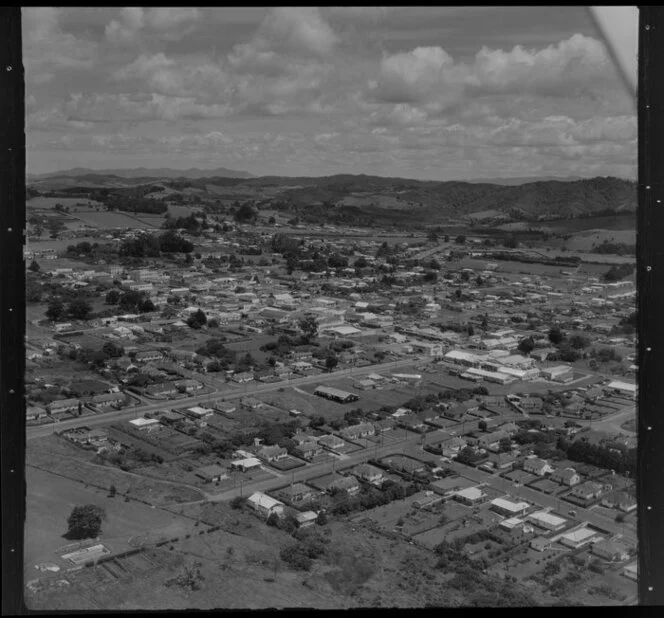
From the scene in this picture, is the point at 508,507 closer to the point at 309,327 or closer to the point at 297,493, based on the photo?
the point at 297,493

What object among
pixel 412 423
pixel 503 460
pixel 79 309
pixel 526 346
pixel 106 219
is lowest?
pixel 503 460

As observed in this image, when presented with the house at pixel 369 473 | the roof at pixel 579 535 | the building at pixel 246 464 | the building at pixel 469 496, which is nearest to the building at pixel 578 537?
the roof at pixel 579 535

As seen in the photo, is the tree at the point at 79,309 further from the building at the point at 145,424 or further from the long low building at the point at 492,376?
the long low building at the point at 492,376

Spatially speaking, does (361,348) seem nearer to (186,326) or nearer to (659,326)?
(186,326)

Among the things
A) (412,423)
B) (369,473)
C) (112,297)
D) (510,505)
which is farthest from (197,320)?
(510,505)

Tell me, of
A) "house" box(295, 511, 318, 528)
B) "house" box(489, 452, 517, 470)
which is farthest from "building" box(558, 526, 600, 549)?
"house" box(295, 511, 318, 528)

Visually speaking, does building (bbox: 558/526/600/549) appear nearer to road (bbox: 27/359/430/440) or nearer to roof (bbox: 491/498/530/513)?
roof (bbox: 491/498/530/513)

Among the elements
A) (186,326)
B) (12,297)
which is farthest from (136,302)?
(12,297)
